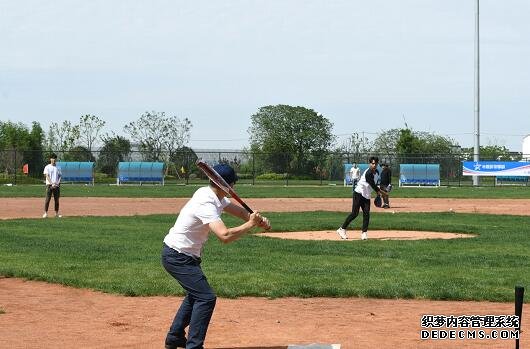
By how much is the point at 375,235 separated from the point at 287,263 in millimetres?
6739

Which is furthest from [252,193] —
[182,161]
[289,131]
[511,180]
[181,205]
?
[289,131]

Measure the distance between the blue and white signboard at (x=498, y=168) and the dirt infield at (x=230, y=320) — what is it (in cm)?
5478

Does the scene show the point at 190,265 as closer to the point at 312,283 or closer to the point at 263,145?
the point at 312,283

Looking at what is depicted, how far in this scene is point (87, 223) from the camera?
953 inches

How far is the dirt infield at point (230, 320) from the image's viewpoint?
29.2 feet

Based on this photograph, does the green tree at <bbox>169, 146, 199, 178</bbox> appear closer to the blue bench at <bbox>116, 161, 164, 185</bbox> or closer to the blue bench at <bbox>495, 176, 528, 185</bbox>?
the blue bench at <bbox>116, 161, 164, 185</bbox>

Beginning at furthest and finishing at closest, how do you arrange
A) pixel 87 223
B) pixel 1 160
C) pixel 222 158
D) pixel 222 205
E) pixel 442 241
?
pixel 222 158 → pixel 1 160 → pixel 87 223 → pixel 442 241 → pixel 222 205

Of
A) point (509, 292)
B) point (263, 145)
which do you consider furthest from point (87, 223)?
point (263, 145)

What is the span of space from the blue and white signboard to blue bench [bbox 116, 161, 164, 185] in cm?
2238

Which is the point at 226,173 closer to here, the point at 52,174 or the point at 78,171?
the point at 52,174

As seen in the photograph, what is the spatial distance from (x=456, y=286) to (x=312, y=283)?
6.73ft

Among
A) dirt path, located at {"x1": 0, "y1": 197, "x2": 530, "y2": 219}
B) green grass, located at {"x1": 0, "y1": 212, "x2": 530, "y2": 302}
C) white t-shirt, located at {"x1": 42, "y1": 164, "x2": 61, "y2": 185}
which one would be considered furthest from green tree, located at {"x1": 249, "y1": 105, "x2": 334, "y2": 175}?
green grass, located at {"x1": 0, "y1": 212, "x2": 530, "y2": 302}

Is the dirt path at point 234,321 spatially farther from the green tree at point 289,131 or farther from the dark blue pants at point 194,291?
the green tree at point 289,131

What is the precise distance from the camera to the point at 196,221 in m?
7.86
